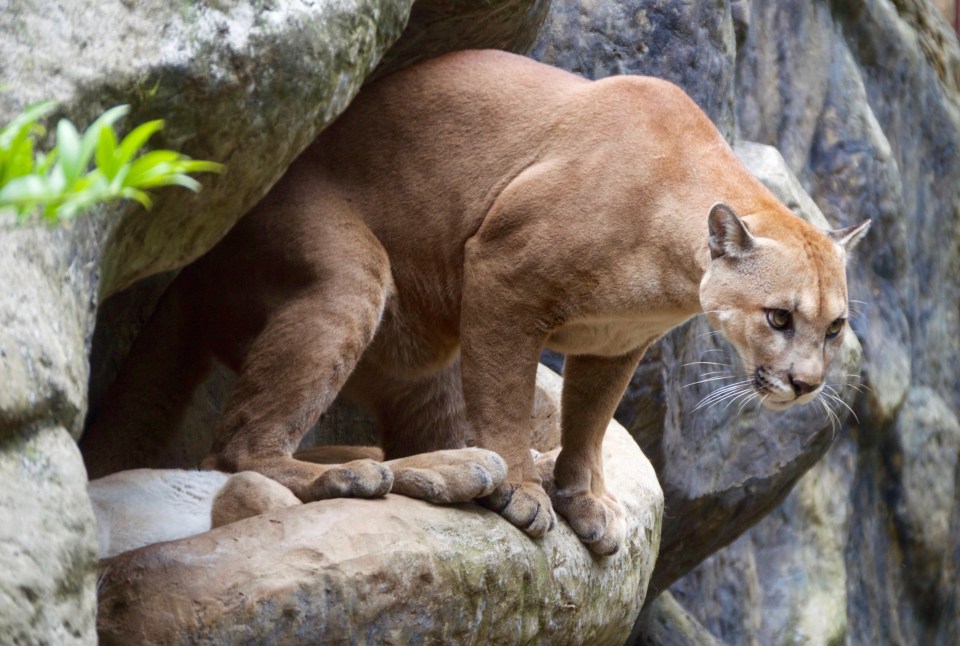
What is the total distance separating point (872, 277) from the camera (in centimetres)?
711

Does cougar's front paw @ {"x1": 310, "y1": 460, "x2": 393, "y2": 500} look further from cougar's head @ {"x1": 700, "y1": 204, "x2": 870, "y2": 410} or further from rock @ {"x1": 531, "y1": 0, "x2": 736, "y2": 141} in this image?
rock @ {"x1": 531, "y1": 0, "x2": 736, "y2": 141}

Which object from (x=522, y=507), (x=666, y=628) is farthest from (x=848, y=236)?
(x=666, y=628)

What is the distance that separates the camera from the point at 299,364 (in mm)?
3434

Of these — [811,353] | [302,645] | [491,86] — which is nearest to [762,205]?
[811,353]

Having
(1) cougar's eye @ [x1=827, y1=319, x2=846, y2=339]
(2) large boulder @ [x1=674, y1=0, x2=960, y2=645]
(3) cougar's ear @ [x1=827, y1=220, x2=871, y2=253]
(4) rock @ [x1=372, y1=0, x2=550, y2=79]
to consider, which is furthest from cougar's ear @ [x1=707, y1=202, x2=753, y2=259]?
(2) large boulder @ [x1=674, y1=0, x2=960, y2=645]

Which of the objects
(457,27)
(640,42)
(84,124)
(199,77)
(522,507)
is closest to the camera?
(84,124)

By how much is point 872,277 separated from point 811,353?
12.7 feet

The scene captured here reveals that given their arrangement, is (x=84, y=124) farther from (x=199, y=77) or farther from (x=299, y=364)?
(x=299, y=364)

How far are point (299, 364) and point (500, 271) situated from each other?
661mm

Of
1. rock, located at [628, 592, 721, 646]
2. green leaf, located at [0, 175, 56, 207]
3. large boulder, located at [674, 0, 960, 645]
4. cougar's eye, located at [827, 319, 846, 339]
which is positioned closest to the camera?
green leaf, located at [0, 175, 56, 207]

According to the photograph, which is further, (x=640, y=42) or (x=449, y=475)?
(x=640, y=42)

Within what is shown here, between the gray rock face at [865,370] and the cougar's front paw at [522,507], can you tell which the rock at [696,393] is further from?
the cougar's front paw at [522,507]

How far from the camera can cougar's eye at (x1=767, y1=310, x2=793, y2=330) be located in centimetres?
352

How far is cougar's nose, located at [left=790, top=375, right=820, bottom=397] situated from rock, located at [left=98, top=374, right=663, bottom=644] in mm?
811
